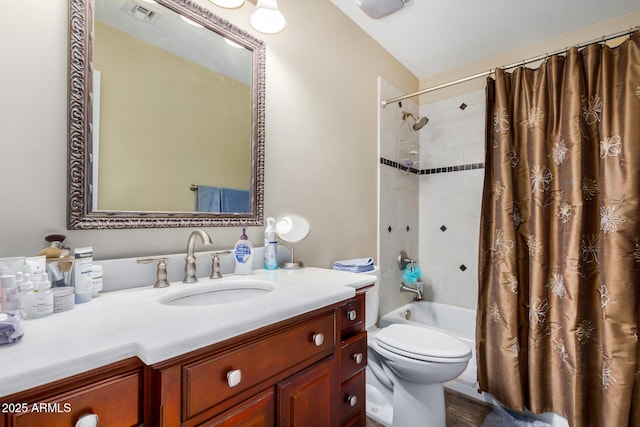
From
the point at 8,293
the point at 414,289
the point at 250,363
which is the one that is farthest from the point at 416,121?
the point at 8,293

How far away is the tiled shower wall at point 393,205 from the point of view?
2240 millimetres

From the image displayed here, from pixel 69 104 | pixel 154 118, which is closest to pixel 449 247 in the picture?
pixel 154 118

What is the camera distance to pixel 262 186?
1424 millimetres

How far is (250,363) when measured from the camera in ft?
2.41

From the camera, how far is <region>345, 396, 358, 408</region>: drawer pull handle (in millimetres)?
1082

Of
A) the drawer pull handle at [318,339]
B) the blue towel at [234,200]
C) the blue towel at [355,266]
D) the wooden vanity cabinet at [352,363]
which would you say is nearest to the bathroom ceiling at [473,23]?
the blue towel at [234,200]

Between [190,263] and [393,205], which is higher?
[393,205]

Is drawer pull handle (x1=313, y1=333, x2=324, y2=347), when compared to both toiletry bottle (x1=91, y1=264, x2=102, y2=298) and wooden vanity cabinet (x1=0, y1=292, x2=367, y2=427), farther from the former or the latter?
toiletry bottle (x1=91, y1=264, x2=102, y2=298)

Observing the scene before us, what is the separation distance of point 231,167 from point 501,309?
64.9 inches

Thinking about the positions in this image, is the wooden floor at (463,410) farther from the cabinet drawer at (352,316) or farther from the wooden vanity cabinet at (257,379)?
the wooden vanity cabinet at (257,379)

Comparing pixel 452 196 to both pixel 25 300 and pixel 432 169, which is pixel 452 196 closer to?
pixel 432 169

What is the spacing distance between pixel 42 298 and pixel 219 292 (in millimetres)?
504

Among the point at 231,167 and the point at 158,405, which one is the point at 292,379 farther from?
the point at 231,167

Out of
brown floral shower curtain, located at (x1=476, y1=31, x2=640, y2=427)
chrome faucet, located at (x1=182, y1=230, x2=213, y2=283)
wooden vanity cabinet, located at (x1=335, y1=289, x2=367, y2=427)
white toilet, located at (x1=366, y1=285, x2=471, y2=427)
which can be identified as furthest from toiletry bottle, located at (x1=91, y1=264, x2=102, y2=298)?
brown floral shower curtain, located at (x1=476, y1=31, x2=640, y2=427)
